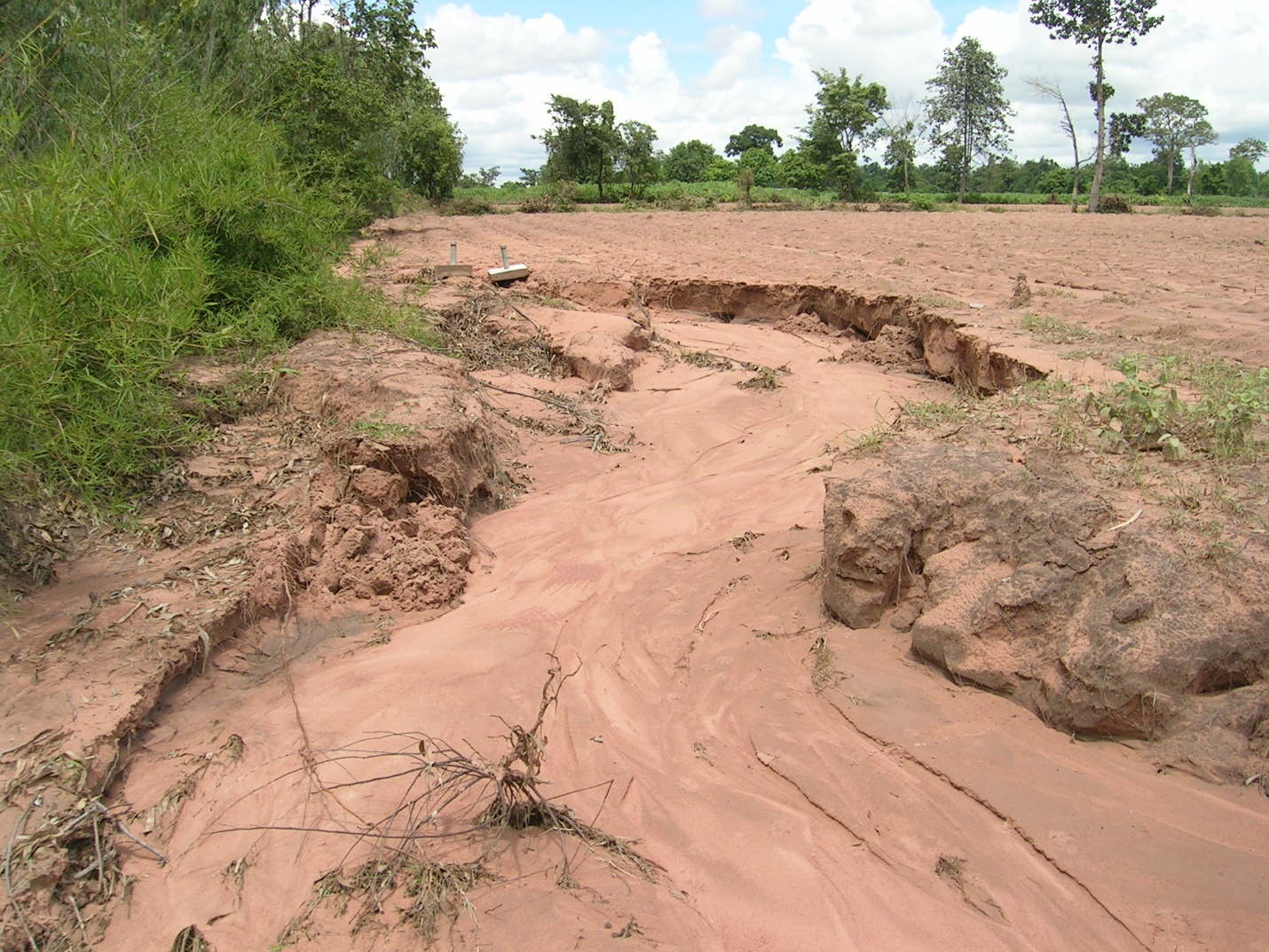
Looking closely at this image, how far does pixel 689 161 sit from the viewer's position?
40062 mm

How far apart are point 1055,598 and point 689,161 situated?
131 ft

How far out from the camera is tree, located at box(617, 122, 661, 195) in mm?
25594

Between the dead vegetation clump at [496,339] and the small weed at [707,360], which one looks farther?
the small weed at [707,360]

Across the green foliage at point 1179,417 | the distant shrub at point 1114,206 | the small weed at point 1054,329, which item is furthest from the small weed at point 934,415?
the distant shrub at point 1114,206

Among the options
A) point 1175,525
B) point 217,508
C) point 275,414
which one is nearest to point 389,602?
point 217,508

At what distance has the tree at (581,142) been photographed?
25031 millimetres

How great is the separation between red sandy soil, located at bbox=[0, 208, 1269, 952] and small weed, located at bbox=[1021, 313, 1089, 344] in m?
2.88

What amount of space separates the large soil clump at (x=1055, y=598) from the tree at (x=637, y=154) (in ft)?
77.5

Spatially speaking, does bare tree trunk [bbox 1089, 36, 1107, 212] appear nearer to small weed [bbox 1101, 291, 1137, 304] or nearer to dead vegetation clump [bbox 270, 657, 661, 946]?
small weed [bbox 1101, 291, 1137, 304]

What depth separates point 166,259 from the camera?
16.5 ft

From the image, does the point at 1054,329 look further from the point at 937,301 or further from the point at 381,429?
the point at 381,429

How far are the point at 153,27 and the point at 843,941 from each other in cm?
795

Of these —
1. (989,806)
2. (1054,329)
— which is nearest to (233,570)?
(989,806)

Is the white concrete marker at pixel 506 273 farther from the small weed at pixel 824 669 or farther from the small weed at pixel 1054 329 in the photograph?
the small weed at pixel 824 669
